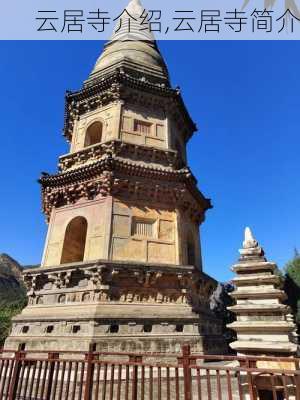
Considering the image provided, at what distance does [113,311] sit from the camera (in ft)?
34.5

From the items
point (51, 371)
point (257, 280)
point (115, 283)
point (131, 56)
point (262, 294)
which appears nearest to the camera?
point (262, 294)

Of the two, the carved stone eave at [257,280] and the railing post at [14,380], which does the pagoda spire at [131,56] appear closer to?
the carved stone eave at [257,280]

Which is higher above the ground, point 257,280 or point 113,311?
point 113,311

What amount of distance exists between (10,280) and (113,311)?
45.5 meters

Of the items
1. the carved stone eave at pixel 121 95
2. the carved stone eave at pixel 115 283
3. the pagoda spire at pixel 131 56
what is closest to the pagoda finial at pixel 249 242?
the carved stone eave at pixel 115 283

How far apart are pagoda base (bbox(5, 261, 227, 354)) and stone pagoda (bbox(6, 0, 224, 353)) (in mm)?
36

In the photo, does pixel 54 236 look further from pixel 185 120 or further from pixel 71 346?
pixel 185 120

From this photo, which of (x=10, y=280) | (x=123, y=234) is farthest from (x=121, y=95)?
(x=10, y=280)

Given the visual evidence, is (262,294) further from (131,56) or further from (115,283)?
(131,56)

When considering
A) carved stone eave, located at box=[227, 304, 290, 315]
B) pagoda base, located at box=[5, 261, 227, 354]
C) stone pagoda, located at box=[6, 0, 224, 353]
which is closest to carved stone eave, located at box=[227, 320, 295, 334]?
carved stone eave, located at box=[227, 304, 290, 315]

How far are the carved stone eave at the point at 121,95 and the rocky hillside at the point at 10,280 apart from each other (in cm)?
3506

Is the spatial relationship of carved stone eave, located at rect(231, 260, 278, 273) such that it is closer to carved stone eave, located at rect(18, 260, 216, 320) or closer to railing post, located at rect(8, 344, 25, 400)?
railing post, located at rect(8, 344, 25, 400)

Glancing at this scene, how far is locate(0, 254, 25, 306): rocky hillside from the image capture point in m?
44.8

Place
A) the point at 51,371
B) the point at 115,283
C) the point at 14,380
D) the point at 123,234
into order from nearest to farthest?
1. the point at 51,371
2. the point at 14,380
3. the point at 115,283
4. the point at 123,234
